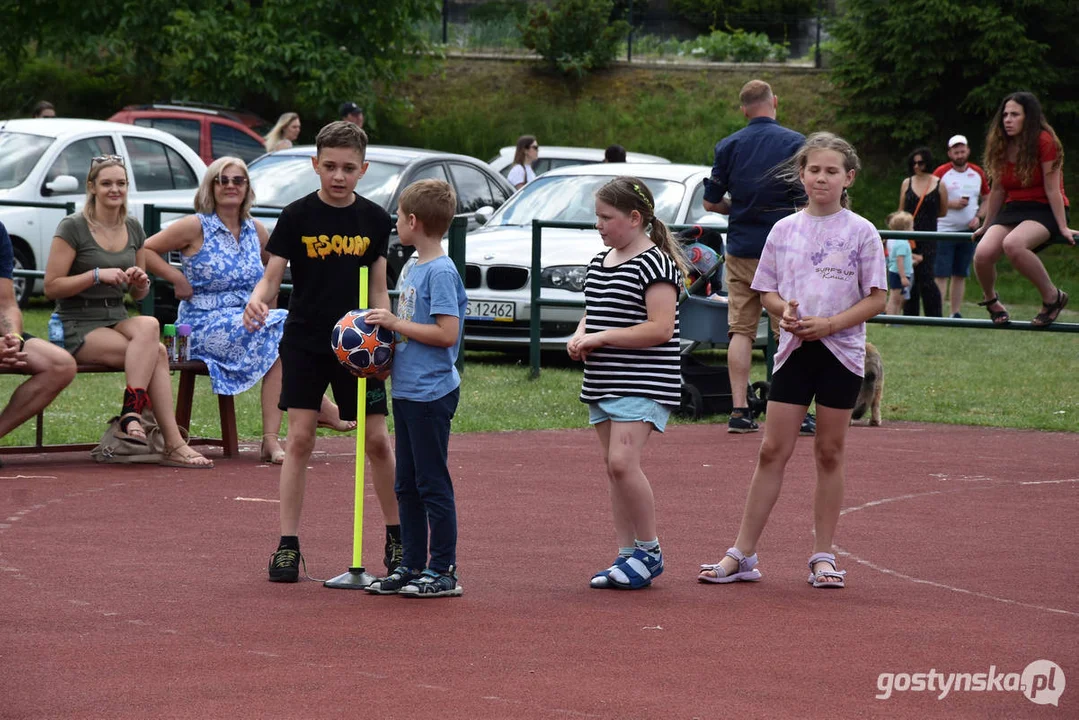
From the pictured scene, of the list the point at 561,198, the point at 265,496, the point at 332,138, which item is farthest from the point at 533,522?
the point at 561,198

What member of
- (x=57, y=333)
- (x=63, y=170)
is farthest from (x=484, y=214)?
(x=57, y=333)

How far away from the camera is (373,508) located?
7.95 metres

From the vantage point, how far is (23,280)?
53.6ft

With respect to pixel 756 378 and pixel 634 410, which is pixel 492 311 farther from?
pixel 634 410

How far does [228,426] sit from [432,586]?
3.84 m

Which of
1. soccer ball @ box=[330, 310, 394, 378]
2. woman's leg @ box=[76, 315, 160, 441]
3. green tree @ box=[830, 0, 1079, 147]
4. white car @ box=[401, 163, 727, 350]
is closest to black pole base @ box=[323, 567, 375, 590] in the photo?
soccer ball @ box=[330, 310, 394, 378]

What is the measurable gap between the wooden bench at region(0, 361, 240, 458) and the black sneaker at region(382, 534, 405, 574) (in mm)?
3200

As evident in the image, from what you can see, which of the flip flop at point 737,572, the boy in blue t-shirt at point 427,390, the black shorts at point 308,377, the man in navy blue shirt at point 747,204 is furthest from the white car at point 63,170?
the flip flop at point 737,572

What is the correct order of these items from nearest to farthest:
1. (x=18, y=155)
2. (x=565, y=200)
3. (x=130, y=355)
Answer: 1. (x=130, y=355)
2. (x=565, y=200)
3. (x=18, y=155)

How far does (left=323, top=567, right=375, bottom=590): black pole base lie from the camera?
6133 mm

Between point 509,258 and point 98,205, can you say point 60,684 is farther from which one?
point 509,258

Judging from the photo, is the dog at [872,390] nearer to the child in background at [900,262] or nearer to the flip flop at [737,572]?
the flip flop at [737,572]

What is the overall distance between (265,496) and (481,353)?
7547mm

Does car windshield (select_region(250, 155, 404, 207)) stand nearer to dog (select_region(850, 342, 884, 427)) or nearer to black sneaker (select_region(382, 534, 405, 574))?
dog (select_region(850, 342, 884, 427))
